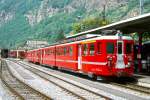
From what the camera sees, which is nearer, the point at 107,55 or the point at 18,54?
the point at 107,55

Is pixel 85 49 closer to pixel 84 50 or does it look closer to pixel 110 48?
pixel 84 50

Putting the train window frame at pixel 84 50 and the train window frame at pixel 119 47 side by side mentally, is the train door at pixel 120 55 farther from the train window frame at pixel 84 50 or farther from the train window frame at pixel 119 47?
the train window frame at pixel 84 50

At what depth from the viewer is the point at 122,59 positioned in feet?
86.0

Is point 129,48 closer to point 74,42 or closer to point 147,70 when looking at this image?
point 74,42

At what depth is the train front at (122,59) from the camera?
26.0 metres

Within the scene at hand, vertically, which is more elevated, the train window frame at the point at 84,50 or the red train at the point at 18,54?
the red train at the point at 18,54

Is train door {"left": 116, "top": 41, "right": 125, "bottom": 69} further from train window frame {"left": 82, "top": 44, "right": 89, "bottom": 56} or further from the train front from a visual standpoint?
train window frame {"left": 82, "top": 44, "right": 89, "bottom": 56}

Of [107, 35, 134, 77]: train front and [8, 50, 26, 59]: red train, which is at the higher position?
[8, 50, 26, 59]: red train

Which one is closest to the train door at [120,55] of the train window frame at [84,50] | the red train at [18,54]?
the train window frame at [84,50]

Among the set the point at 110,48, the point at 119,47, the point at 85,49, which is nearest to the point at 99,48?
the point at 110,48

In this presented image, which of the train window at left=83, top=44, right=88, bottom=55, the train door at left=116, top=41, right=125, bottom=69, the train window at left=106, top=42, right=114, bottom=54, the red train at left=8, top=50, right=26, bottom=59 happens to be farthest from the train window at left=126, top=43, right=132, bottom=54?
the red train at left=8, top=50, right=26, bottom=59

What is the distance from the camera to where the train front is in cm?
2597

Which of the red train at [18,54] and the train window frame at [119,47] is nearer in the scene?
the train window frame at [119,47]

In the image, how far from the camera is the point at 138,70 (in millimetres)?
35375
